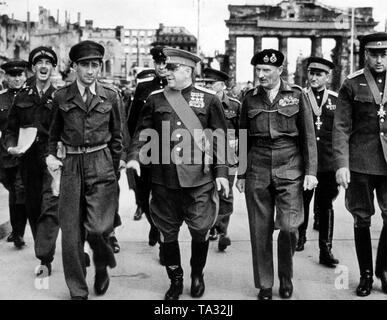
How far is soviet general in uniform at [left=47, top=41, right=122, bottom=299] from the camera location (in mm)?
5668

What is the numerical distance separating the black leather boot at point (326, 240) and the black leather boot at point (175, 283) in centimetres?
197

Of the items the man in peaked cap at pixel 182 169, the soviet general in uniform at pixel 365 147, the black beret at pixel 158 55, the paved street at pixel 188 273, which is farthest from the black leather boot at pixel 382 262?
the black beret at pixel 158 55

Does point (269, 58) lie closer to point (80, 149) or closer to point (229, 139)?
point (80, 149)

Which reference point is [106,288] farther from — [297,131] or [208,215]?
[297,131]

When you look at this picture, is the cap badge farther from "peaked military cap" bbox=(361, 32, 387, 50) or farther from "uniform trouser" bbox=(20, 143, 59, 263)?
"uniform trouser" bbox=(20, 143, 59, 263)

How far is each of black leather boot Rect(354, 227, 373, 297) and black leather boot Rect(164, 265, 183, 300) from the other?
1617 mm

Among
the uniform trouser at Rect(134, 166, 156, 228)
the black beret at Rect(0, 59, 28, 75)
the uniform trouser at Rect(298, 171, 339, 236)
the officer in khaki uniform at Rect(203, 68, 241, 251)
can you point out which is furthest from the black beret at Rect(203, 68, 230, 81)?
the black beret at Rect(0, 59, 28, 75)

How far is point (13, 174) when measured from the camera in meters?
8.30

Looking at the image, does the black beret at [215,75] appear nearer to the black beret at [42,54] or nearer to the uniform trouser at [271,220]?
Answer: the black beret at [42,54]

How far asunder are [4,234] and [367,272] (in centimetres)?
493

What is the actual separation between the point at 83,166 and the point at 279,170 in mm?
1753

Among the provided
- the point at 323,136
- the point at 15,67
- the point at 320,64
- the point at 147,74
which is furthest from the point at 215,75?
the point at 15,67
